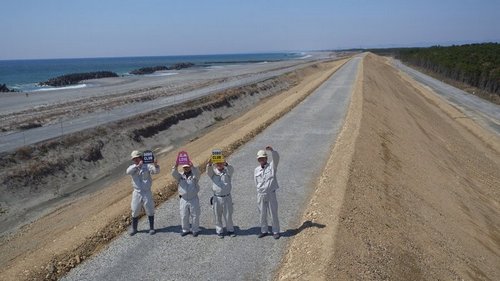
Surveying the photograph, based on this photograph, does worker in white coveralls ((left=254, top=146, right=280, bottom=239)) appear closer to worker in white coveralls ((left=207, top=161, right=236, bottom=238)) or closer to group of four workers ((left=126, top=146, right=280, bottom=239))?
group of four workers ((left=126, top=146, right=280, bottom=239))

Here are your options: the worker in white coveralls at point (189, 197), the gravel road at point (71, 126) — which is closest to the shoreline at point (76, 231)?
the worker in white coveralls at point (189, 197)

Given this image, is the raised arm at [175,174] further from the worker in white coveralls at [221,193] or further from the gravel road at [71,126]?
the gravel road at [71,126]

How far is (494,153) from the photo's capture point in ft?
96.7

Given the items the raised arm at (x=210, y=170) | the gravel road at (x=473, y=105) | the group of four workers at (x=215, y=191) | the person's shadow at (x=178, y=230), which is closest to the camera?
the raised arm at (x=210, y=170)

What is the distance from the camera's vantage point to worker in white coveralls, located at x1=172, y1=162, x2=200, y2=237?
9.61m

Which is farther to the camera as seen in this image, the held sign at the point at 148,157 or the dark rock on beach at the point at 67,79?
the dark rock on beach at the point at 67,79

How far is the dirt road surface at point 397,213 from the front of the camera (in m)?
8.90

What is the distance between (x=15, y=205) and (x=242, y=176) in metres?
9.55

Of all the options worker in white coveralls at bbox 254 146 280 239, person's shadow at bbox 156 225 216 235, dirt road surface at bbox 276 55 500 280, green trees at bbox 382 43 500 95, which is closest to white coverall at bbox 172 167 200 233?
person's shadow at bbox 156 225 216 235

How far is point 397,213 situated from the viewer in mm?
12719

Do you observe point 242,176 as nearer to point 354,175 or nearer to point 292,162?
point 292,162

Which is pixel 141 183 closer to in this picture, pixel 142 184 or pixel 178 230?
pixel 142 184

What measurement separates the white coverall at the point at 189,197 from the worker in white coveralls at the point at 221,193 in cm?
36

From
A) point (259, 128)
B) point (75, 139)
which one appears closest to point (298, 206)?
point (259, 128)
